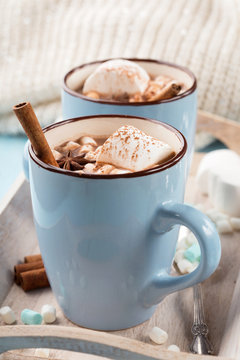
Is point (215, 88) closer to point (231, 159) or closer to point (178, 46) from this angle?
point (178, 46)

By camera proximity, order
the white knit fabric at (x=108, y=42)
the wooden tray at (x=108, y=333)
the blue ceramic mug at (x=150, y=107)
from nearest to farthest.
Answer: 1. the wooden tray at (x=108, y=333)
2. the blue ceramic mug at (x=150, y=107)
3. the white knit fabric at (x=108, y=42)

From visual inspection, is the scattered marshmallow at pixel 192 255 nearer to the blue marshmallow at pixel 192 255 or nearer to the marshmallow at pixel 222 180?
the blue marshmallow at pixel 192 255

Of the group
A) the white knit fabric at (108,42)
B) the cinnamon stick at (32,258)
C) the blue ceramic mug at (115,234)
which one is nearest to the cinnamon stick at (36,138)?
the blue ceramic mug at (115,234)

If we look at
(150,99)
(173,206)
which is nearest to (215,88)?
(150,99)

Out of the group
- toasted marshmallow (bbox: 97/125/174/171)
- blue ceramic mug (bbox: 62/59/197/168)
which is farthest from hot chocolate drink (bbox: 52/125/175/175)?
blue ceramic mug (bbox: 62/59/197/168)

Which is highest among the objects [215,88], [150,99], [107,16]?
[150,99]

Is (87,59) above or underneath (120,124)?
underneath

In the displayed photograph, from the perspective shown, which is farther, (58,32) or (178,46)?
(58,32)
